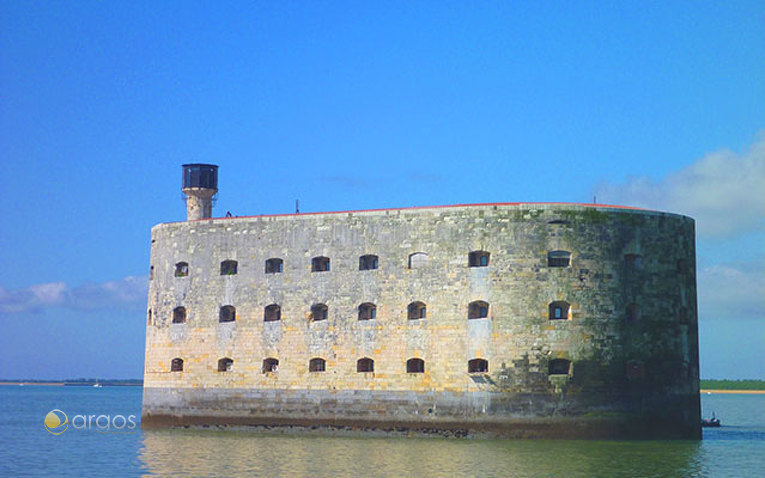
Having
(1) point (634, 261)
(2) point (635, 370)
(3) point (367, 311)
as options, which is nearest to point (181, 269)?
(3) point (367, 311)

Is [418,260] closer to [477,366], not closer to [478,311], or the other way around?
[478,311]

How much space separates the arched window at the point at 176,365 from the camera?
38.3 m

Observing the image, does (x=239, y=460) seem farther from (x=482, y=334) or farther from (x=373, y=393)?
(x=482, y=334)

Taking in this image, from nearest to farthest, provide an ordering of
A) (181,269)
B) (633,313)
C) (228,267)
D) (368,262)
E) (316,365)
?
1. (633,313)
2. (368,262)
3. (316,365)
4. (228,267)
5. (181,269)

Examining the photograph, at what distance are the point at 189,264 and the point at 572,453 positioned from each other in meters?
A: 15.6

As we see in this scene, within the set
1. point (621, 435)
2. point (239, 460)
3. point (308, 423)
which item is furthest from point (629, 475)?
point (308, 423)

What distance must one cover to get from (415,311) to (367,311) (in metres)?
1.70

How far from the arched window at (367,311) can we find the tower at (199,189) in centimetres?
949

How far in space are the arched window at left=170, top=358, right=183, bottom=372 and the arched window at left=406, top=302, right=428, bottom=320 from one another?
9.05 metres

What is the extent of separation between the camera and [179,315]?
38656mm

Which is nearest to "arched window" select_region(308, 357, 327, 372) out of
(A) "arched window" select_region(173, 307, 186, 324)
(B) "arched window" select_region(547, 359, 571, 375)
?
(A) "arched window" select_region(173, 307, 186, 324)

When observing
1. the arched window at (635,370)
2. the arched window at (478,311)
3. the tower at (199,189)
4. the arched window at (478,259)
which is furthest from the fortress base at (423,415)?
the tower at (199,189)

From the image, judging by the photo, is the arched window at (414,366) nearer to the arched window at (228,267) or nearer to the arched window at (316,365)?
the arched window at (316,365)

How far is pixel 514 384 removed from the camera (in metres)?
33.0
